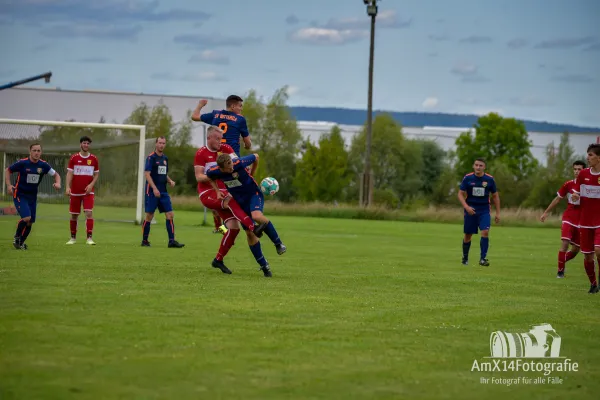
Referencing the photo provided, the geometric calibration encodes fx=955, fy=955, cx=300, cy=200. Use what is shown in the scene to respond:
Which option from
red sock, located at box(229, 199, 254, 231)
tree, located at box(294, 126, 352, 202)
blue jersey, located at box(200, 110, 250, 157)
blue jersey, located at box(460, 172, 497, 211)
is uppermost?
blue jersey, located at box(200, 110, 250, 157)

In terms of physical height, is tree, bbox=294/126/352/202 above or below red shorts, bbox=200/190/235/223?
below

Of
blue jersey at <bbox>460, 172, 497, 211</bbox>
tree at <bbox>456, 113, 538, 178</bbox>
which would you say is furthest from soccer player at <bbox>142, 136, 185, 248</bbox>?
tree at <bbox>456, 113, 538, 178</bbox>

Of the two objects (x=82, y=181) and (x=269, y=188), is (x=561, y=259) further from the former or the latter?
(x=82, y=181)

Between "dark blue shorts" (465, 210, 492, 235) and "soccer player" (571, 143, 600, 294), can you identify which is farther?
"dark blue shorts" (465, 210, 492, 235)

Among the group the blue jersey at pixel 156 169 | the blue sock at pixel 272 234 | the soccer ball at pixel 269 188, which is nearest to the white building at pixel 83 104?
the blue jersey at pixel 156 169

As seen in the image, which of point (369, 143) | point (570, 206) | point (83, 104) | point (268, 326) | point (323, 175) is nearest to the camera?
point (268, 326)

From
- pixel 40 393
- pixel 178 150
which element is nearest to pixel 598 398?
pixel 40 393

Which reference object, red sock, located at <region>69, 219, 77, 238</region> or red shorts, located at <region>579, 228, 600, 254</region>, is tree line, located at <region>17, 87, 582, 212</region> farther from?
red shorts, located at <region>579, 228, 600, 254</region>

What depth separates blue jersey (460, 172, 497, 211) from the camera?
19219mm

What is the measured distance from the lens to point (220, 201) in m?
14.3

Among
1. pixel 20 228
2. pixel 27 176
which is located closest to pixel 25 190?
pixel 27 176

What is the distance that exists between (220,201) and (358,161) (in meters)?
62.4

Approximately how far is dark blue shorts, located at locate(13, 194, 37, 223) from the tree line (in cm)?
4022

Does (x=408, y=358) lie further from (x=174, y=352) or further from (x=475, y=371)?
(x=174, y=352)
